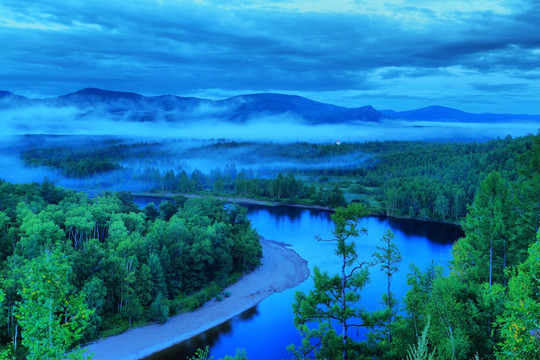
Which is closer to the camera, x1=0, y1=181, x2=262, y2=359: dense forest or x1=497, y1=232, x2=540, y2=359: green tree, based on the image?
x1=497, y1=232, x2=540, y2=359: green tree

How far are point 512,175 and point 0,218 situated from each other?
8176 centimetres

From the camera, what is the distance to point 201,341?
29.7 meters

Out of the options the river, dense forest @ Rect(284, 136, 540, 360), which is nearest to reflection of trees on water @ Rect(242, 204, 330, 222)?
the river

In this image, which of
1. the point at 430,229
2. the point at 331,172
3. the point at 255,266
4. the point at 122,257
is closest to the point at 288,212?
the point at 430,229

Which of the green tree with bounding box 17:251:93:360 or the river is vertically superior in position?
the green tree with bounding box 17:251:93:360

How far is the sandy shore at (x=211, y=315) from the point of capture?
27.8m

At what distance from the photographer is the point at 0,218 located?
119ft

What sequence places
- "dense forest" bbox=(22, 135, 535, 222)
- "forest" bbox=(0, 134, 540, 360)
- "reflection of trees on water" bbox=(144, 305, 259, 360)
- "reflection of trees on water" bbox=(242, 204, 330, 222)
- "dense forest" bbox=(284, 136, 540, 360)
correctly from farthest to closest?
1. "dense forest" bbox=(22, 135, 535, 222)
2. "reflection of trees on water" bbox=(242, 204, 330, 222)
3. "reflection of trees on water" bbox=(144, 305, 259, 360)
4. "dense forest" bbox=(284, 136, 540, 360)
5. "forest" bbox=(0, 134, 540, 360)

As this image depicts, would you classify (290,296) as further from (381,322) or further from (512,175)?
(512,175)

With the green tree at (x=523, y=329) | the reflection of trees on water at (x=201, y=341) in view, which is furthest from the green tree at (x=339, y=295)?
the reflection of trees on water at (x=201, y=341)

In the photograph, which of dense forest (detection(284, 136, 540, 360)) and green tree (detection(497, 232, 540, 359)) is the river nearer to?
dense forest (detection(284, 136, 540, 360))

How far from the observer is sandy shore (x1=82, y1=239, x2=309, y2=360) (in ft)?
91.4

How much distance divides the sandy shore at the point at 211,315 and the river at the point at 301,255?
30.7 inches

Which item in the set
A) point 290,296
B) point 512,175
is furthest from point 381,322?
point 512,175
